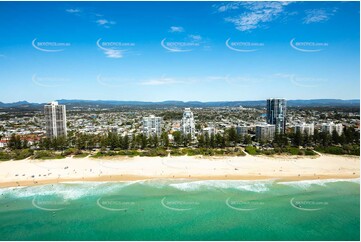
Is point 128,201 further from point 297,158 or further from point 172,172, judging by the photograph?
point 297,158

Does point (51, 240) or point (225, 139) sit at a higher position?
point (225, 139)

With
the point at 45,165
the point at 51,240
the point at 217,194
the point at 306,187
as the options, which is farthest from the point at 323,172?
the point at 45,165

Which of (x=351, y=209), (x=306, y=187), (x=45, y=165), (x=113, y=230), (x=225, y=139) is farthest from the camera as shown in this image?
(x=225, y=139)

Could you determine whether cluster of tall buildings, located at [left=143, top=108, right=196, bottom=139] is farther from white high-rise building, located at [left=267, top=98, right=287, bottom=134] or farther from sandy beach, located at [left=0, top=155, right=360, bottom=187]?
white high-rise building, located at [left=267, top=98, right=287, bottom=134]

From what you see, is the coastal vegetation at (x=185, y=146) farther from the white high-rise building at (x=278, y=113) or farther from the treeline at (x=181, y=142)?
the white high-rise building at (x=278, y=113)

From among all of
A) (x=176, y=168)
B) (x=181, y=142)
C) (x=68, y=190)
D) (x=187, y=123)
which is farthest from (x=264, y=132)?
(x=68, y=190)

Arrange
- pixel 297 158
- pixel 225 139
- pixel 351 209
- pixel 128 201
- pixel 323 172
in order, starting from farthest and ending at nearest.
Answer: pixel 225 139
pixel 297 158
pixel 323 172
pixel 128 201
pixel 351 209

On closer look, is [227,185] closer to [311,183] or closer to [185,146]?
[311,183]
